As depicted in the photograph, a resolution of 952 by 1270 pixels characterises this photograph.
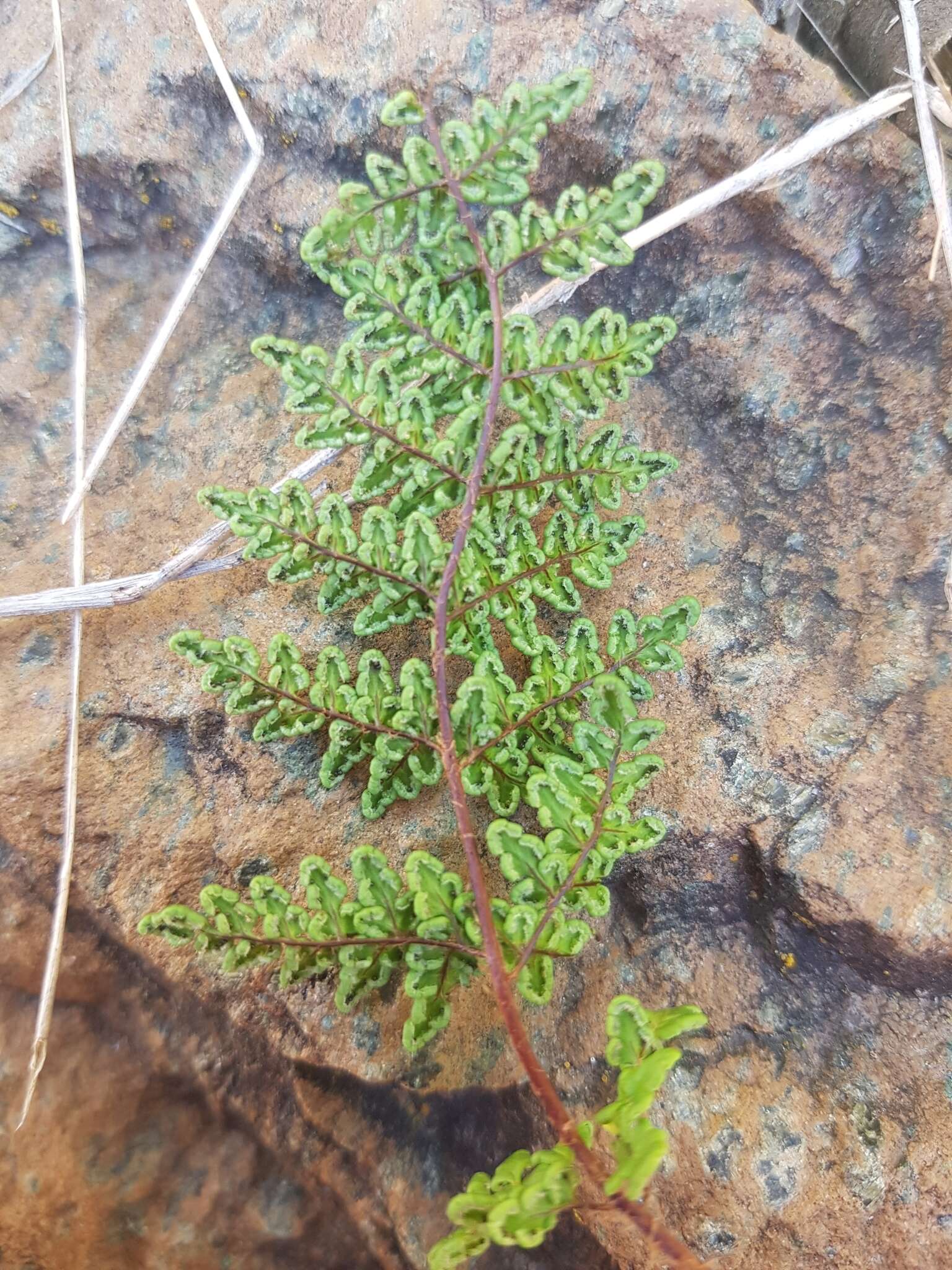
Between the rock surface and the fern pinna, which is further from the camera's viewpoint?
the rock surface

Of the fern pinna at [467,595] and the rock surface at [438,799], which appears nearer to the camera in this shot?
the fern pinna at [467,595]

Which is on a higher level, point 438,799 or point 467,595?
point 467,595

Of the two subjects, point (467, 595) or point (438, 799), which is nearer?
point (467, 595)

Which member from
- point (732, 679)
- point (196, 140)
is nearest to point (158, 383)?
point (196, 140)

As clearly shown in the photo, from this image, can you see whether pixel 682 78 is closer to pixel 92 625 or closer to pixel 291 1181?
pixel 92 625
